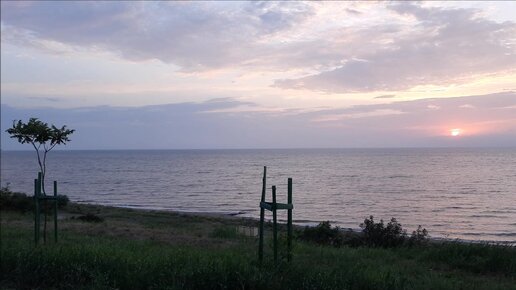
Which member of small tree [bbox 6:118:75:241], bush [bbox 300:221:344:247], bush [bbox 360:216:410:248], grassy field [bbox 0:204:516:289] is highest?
small tree [bbox 6:118:75:241]

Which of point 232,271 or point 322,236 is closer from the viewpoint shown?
point 232,271

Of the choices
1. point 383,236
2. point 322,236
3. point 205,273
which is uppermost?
point 205,273

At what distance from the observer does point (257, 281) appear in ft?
24.7

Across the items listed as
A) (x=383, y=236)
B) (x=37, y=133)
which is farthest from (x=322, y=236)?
(x=37, y=133)

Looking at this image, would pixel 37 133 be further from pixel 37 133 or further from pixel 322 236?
pixel 322 236

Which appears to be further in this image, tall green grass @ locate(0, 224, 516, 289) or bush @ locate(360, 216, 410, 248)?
bush @ locate(360, 216, 410, 248)

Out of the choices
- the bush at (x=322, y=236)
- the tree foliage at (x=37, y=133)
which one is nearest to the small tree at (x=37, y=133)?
the tree foliage at (x=37, y=133)

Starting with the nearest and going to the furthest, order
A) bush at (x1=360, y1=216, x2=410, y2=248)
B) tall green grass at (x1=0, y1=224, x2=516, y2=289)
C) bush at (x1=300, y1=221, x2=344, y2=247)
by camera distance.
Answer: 1. tall green grass at (x1=0, y1=224, x2=516, y2=289)
2. bush at (x1=360, y1=216, x2=410, y2=248)
3. bush at (x1=300, y1=221, x2=344, y2=247)

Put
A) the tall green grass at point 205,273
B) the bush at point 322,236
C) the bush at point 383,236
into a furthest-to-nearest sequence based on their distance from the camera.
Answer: the bush at point 322,236, the bush at point 383,236, the tall green grass at point 205,273

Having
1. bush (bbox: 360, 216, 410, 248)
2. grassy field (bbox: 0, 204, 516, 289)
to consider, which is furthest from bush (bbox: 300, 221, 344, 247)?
grassy field (bbox: 0, 204, 516, 289)

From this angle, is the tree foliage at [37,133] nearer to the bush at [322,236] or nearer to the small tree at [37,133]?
the small tree at [37,133]

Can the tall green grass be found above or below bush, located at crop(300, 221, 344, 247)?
above

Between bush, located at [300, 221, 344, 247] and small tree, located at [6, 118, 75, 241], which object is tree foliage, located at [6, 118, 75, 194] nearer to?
small tree, located at [6, 118, 75, 241]

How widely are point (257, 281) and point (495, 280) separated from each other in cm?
444
